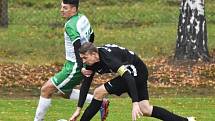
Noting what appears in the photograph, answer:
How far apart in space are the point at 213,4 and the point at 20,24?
8.15 meters

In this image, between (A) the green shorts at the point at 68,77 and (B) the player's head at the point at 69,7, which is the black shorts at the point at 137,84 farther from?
(B) the player's head at the point at 69,7

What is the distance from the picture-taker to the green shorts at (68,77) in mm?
10250

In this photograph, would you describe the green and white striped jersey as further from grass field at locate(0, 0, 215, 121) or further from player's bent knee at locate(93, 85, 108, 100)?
grass field at locate(0, 0, 215, 121)

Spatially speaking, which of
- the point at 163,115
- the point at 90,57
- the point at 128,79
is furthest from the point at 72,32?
the point at 163,115

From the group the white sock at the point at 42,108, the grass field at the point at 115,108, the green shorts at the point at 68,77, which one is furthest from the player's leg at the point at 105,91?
the grass field at the point at 115,108

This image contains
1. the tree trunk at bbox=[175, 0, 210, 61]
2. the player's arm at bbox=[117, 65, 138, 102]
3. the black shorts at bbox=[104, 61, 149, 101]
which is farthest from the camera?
the tree trunk at bbox=[175, 0, 210, 61]

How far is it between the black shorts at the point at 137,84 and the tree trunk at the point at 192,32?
9299mm

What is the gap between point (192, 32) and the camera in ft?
61.4

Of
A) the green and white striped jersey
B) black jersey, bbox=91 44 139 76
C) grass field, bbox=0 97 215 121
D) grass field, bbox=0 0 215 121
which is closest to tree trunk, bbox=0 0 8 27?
grass field, bbox=0 0 215 121

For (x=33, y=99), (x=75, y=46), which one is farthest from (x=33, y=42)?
(x=75, y=46)

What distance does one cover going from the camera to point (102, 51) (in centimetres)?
903

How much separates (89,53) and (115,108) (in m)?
4.30

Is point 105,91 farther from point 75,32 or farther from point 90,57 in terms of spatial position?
point 75,32

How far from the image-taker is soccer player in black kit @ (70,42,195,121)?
8.82 metres
